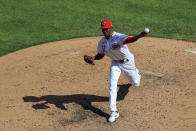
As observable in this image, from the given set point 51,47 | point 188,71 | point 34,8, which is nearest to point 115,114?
point 188,71

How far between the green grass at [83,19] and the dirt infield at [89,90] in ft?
3.50

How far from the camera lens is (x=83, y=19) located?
13727mm

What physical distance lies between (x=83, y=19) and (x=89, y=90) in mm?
5682

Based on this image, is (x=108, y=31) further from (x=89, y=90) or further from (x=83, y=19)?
(x=83, y=19)

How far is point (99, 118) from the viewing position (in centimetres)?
738

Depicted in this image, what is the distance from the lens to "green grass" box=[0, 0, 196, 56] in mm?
12375

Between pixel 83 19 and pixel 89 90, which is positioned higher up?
pixel 83 19

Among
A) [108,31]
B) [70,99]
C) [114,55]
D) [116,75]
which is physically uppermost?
[108,31]

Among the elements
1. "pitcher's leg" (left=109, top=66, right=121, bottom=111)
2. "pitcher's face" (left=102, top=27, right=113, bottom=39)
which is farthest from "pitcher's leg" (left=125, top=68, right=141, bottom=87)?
"pitcher's face" (left=102, top=27, right=113, bottom=39)

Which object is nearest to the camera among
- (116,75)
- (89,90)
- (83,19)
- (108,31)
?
(108,31)

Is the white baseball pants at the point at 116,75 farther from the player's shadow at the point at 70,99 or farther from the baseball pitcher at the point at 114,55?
the player's shadow at the point at 70,99

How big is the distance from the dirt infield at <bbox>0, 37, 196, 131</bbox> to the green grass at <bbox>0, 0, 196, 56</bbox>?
1066 millimetres

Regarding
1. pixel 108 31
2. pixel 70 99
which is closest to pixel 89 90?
pixel 70 99

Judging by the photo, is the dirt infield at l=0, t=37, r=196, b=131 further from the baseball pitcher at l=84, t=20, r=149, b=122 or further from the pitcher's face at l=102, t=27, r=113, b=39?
the pitcher's face at l=102, t=27, r=113, b=39
